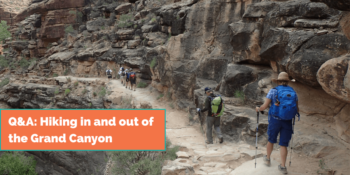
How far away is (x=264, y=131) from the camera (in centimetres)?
655

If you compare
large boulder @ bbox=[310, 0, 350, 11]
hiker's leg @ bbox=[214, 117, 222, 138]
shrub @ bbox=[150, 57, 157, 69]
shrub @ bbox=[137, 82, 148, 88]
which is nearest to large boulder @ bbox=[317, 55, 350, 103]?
large boulder @ bbox=[310, 0, 350, 11]

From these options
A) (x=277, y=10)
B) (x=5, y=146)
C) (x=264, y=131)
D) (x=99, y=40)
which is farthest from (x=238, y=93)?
(x=99, y=40)

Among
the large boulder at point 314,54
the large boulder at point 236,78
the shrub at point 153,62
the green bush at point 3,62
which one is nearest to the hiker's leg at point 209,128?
the large boulder at point 236,78

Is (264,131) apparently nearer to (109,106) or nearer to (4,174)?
(109,106)

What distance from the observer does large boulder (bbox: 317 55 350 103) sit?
438 cm

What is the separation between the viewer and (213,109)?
23.1 feet

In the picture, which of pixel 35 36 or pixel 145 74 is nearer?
pixel 145 74

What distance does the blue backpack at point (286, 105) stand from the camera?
4.25 m

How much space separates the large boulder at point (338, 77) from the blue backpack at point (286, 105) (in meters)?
1.05

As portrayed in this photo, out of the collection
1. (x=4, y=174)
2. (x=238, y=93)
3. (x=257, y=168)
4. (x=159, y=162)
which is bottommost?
(x=4, y=174)

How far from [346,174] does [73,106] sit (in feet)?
58.9

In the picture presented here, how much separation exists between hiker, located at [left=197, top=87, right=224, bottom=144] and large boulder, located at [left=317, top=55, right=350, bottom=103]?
2828 mm

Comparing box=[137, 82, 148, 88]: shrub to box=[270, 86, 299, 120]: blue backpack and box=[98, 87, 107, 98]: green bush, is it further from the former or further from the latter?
box=[270, 86, 299, 120]: blue backpack

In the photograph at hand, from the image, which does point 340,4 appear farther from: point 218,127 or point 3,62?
point 3,62
